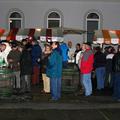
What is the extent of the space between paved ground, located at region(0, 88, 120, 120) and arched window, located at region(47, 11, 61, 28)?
438 inches

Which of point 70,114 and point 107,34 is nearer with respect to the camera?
point 70,114

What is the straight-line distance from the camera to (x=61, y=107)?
15.4m

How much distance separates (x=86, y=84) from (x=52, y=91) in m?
1.44

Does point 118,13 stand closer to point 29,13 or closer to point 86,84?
point 29,13

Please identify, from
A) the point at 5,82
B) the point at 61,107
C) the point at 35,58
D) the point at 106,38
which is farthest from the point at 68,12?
the point at 61,107

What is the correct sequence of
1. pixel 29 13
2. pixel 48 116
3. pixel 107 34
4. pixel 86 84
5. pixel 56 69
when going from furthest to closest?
1. pixel 29 13
2. pixel 107 34
3. pixel 86 84
4. pixel 56 69
5. pixel 48 116

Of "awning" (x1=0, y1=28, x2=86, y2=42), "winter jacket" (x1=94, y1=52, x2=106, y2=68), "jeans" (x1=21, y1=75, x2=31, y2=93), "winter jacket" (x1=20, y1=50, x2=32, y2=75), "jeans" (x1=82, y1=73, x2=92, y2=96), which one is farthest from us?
"awning" (x1=0, y1=28, x2=86, y2=42)

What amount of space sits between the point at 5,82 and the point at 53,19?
12745 mm

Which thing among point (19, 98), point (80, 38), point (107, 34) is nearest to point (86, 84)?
point (19, 98)

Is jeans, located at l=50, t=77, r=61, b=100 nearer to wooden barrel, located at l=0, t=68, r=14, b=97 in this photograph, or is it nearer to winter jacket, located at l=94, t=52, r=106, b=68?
wooden barrel, located at l=0, t=68, r=14, b=97

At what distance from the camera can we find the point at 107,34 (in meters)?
22.9

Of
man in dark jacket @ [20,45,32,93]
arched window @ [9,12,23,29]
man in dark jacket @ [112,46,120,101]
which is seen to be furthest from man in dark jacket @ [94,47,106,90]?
arched window @ [9,12,23,29]

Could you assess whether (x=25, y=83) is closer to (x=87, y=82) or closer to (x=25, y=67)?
(x=25, y=67)

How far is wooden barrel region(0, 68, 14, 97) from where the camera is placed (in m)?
16.6
